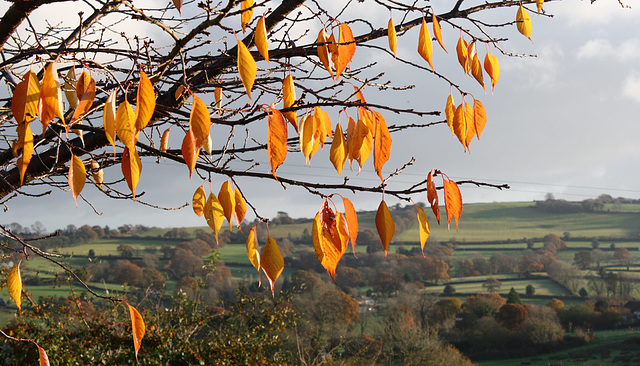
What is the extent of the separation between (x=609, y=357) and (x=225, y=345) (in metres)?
23.8

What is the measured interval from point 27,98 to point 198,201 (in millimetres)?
509

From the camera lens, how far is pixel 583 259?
1409 inches

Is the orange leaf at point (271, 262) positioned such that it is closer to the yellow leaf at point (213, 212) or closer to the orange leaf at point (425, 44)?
the yellow leaf at point (213, 212)

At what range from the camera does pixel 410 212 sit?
41.6 meters

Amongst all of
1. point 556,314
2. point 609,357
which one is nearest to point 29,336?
point 609,357

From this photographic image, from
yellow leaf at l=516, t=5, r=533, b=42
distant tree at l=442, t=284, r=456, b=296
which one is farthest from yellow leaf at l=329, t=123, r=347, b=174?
distant tree at l=442, t=284, r=456, b=296

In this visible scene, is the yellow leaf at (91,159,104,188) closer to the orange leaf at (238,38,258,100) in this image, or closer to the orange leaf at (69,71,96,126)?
the orange leaf at (69,71,96,126)

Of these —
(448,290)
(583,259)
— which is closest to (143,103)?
(448,290)

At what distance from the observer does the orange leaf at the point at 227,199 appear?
117cm

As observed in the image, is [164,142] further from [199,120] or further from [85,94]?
[199,120]

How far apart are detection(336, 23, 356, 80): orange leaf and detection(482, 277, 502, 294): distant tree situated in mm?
33603

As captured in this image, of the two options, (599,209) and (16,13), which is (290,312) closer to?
(16,13)

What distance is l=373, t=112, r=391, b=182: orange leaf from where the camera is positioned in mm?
1076

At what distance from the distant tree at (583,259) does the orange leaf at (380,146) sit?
3926 centimetres
